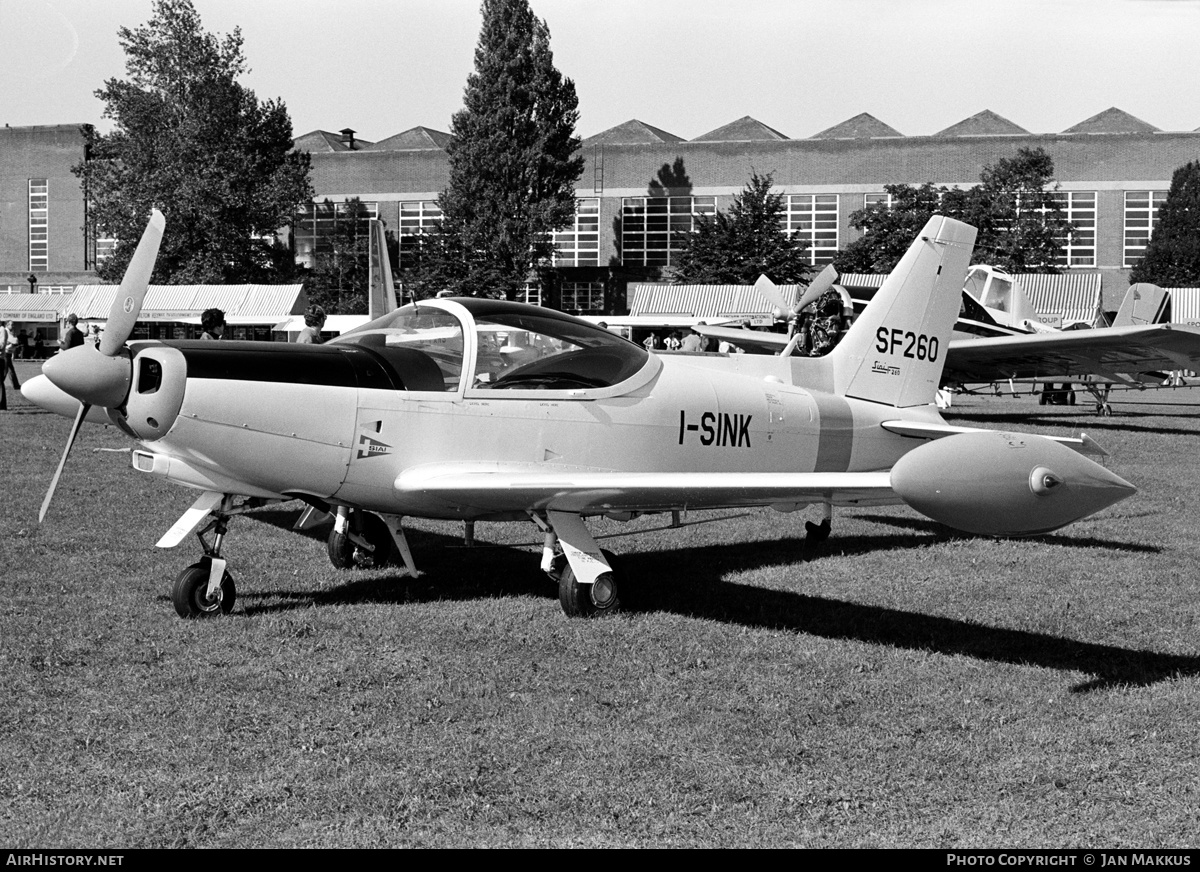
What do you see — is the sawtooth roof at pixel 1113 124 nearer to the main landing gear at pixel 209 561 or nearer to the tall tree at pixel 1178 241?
the tall tree at pixel 1178 241

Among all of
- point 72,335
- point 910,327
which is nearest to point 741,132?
point 72,335

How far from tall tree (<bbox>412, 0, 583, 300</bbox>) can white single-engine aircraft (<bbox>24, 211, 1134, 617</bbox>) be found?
2036 inches

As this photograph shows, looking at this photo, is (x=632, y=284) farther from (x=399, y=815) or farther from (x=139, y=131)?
(x=399, y=815)

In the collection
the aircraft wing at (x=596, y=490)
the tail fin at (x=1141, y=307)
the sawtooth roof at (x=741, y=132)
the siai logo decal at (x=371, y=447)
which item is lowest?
the aircraft wing at (x=596, y=490)

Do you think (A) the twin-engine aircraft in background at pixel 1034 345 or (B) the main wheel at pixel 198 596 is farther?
(A) the twin-engine aircraft in background at pixel 1034 345

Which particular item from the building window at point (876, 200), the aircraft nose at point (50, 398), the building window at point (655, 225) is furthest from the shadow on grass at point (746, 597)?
the building window at point (655, 225)

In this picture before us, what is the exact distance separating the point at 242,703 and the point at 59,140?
81546mm

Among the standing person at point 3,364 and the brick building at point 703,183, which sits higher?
the brick building at point 703,183

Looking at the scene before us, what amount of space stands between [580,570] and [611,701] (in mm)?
1738

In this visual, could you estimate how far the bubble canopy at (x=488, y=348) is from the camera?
748cm

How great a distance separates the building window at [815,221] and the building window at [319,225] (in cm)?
2421

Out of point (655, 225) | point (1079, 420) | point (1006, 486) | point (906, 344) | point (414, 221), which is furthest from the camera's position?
point (414, 221)

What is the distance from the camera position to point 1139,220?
207ft

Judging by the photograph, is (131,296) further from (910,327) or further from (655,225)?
(655,225)
